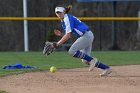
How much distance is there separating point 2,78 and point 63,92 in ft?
8.32

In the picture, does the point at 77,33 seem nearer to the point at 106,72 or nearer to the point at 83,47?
the point at 83,47

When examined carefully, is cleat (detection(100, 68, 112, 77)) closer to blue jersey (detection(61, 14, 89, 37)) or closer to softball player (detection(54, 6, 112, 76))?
softball player (detection(54, 6, 112, 76))

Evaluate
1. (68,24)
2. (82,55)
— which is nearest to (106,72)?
(82,55)

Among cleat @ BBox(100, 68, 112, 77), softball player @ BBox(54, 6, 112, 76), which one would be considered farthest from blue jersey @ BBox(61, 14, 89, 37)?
cleat @ BBox(100, 68, 112, 77)

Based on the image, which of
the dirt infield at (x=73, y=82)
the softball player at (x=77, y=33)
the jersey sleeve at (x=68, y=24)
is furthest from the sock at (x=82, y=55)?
the jersey sleeve at (x=68, y=24)

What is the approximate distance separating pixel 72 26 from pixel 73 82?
127 cm

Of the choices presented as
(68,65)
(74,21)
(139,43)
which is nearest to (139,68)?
(68,65)

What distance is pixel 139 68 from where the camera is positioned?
46.4ft

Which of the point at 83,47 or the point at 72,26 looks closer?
the point at 72,26

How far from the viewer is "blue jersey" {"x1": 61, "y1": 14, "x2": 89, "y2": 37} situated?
11.6 meters

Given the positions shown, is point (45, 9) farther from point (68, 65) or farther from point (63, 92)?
point (63, 92)

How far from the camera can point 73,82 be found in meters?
11.1

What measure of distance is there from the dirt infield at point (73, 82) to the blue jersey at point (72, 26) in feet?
3.21

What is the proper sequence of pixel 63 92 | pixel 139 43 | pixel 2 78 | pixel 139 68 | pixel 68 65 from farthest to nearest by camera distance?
pixel 139 43 < pixel 68 65 < pixel 139 68 < pixel 2 78 < pixel 63 92
